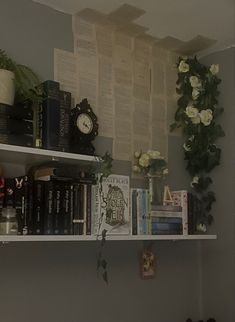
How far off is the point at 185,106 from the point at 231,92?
0.27 metres

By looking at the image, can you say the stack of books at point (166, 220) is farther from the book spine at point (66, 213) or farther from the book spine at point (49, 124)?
the book spine at point (49, 124)

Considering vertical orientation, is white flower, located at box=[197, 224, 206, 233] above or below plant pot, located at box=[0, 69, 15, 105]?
below

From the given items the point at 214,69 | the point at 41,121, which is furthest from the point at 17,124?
the point at 214,69

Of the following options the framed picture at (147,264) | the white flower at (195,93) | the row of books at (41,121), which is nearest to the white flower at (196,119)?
the white flower at (195,93)

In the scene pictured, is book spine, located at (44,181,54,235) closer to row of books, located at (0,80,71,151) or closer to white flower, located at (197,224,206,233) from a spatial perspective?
row of books, located at (0,80,71,151)

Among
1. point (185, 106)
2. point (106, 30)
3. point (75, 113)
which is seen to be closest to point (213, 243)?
point (185, 106)

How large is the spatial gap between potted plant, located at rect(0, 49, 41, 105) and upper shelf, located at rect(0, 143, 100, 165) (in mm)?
190

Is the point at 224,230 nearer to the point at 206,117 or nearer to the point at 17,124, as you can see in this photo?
the point at 206,117

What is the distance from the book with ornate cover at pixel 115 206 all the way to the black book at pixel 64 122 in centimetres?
25

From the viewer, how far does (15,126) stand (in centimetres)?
176

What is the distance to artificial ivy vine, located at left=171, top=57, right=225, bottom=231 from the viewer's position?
2574 mm

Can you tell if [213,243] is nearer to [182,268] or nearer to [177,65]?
[182,268]

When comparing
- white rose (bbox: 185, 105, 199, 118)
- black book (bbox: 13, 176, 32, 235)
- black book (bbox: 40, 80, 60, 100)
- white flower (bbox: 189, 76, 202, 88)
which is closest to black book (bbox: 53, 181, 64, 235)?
black book (bbox: 13, 176, 32, 235)

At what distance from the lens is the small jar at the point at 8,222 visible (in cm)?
167
